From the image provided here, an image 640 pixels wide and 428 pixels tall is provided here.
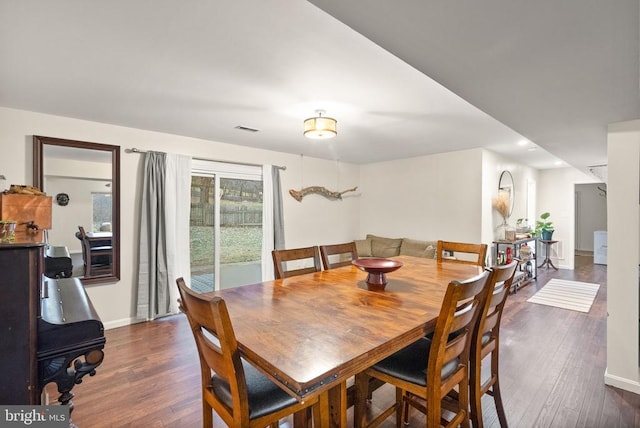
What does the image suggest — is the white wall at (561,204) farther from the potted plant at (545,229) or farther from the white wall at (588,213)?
the white wall at (588,213)

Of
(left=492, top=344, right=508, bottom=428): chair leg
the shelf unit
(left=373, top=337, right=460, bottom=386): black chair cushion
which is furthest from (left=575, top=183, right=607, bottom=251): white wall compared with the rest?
(left=373, top=337, right=460, bottom=386): black chair cushion

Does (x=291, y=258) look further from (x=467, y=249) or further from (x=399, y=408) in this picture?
(x=467, y=249)

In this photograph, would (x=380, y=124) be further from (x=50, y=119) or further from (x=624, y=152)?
(x=50, y=119)

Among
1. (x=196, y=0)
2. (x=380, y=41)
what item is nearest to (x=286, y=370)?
(x=380, y=41)

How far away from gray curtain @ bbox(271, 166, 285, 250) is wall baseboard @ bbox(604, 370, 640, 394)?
153 inches

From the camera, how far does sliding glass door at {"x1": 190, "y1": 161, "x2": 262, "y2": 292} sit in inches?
163

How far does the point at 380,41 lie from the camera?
1.26 metres

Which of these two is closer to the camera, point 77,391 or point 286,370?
point 286,370

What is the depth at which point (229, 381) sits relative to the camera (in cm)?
105

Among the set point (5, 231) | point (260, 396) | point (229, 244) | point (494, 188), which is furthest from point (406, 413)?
point (494, 188)

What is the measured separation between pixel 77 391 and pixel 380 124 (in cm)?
365

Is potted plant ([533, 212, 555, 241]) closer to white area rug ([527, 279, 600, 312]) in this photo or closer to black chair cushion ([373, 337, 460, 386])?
white area rug ([527, 279, 600, 312])

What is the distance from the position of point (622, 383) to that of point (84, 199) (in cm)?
531

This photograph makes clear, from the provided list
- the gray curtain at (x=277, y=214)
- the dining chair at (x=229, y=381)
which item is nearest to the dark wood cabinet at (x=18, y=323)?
the dining chair at (x=229, y=381)
